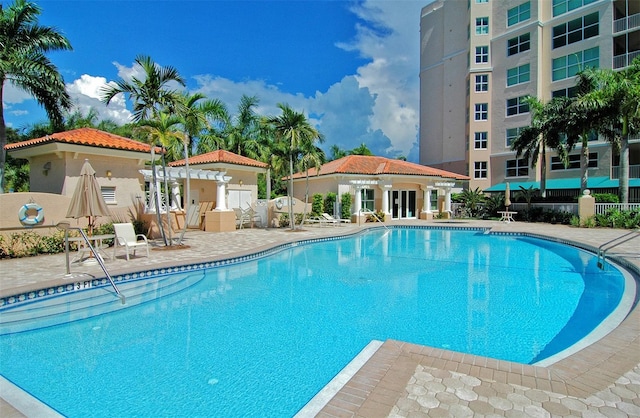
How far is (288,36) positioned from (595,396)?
23214 mm

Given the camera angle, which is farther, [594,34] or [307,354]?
[594,34]

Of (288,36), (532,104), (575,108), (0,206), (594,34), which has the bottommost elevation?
(0,206)

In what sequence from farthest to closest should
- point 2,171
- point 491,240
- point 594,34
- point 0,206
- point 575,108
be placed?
1. point 594,34
2. point 575,108
3. point 491,240
4. point 2,171
5. point 0,206

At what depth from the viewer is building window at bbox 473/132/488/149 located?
127ft

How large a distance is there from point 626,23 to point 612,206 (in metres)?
18.4

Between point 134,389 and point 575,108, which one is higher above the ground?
point 575,108

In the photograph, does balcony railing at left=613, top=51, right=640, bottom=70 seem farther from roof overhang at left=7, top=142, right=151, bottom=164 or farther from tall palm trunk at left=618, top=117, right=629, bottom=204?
roof overhang at left=7, top=142, right=151, bottom=164

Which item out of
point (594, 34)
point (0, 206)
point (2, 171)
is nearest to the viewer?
point (0, 206)

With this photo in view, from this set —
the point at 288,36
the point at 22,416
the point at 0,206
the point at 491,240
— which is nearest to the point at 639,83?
the point at 491,240

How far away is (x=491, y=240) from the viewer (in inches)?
768

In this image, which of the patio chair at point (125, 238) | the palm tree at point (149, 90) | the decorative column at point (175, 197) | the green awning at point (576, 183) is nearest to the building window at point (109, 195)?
the decorative column at point (175, 197)

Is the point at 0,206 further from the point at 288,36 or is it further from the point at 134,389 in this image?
the point at 288,36

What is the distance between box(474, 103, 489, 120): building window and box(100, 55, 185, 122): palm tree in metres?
34.2

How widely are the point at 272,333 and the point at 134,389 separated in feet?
8.22
